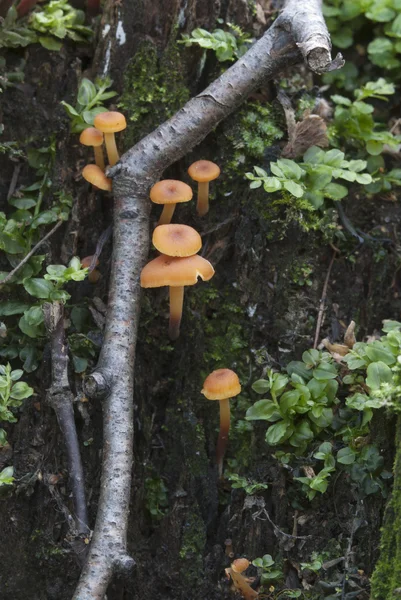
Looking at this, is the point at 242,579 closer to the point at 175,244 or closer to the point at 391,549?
the point at 391,549

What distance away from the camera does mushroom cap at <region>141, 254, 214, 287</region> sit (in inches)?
140

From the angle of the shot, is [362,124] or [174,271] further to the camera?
[362,124]

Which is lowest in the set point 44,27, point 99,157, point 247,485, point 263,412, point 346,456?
point 247,485

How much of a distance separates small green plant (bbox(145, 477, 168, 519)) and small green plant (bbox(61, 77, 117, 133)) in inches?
82.3

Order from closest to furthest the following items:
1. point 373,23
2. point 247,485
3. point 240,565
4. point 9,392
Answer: point 240,565, point 9,392, point 247,485, point 373,23

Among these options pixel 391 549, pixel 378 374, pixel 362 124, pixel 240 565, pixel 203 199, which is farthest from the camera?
pixel 362 124

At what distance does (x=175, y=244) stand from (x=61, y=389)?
96 centimetres

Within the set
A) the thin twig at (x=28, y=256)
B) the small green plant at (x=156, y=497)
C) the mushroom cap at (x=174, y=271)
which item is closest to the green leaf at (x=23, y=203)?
the thin twig at (x=28, y=256)

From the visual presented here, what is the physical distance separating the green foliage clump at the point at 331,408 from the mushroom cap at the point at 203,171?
1.12 meters

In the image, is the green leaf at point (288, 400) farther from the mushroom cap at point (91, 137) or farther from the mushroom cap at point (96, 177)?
the mushroom cap at point (91, 137)

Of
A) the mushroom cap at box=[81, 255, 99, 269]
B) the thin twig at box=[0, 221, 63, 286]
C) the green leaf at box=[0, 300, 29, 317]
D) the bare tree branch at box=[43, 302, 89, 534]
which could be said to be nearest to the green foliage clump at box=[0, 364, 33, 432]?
the bare tree branch at box=[43, 302, 89, 534]

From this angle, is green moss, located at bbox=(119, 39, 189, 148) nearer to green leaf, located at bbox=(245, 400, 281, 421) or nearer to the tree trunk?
the tree trunk

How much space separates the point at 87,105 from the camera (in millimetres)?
4043

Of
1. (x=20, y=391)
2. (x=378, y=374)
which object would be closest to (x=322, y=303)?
(x=378, y=374)
